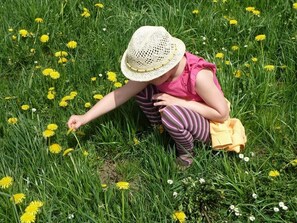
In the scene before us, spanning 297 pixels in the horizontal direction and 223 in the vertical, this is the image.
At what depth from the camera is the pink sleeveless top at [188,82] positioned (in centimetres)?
227

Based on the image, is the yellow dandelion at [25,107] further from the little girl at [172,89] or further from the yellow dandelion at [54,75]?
the little girl at [172,89]

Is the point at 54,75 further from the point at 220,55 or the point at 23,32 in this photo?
the point at 220,55

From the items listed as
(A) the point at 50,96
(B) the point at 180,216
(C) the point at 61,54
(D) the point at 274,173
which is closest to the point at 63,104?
(A) the point at 50,96

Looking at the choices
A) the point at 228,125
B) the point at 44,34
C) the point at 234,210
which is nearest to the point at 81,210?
the point at 234,210

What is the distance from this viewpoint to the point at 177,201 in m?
2.19

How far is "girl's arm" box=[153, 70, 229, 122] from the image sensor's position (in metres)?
2.24

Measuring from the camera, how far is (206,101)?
2289mm

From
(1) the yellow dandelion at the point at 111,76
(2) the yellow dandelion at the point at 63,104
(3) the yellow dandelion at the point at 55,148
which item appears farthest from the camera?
(1) the yellow dandelion at the point at 111,76

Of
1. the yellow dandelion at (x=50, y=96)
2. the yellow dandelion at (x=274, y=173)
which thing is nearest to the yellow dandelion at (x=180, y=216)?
the yellow dandelion at (x=274, y=173)

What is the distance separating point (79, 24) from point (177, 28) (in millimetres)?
688

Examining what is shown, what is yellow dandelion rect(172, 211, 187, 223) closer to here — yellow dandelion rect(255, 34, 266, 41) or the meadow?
the meadow

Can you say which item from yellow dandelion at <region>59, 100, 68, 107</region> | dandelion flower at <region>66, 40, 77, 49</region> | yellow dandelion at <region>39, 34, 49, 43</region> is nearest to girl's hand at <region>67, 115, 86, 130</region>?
yellow dandelion at <region>59, 100, 68, 107</region>

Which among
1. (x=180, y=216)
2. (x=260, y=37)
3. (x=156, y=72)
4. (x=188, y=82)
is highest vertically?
(x=156, y=72)

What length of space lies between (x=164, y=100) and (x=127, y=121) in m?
0.33
